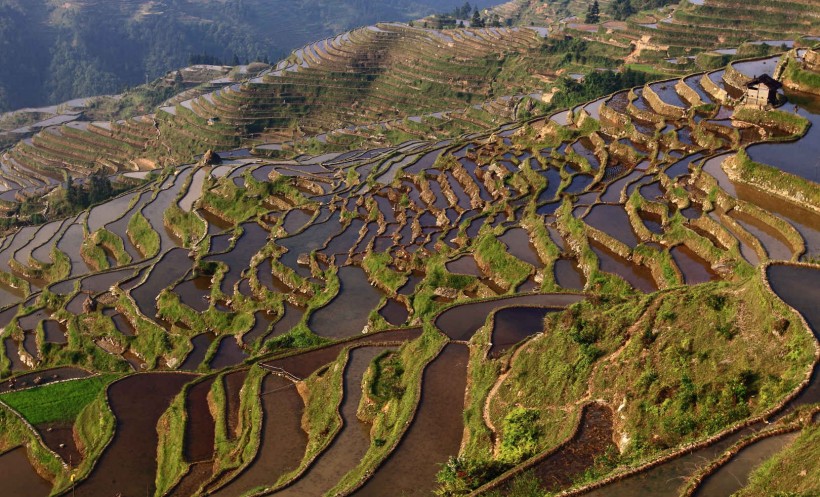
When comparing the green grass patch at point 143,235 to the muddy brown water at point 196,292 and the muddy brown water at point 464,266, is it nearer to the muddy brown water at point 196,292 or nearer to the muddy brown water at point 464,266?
the muddy brown water at point 196,292

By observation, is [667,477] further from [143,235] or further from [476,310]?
[143,235]

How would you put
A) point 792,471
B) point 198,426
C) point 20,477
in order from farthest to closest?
point 20,477
point 198,426
point 792,471

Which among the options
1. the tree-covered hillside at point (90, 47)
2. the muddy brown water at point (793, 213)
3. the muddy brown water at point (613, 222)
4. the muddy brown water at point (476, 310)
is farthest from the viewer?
the tree-covered hillside at point (90, 47)

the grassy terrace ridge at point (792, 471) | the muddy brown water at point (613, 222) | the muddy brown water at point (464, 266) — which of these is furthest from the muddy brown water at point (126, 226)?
the grassy terrace ridge at point (792, 471)

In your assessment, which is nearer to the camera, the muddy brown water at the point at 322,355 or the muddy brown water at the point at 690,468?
the muddy brown water at the point at 690,468

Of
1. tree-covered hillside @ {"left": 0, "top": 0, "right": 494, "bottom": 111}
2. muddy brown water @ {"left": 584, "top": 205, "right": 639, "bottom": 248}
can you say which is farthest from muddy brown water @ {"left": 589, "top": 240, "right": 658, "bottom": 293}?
tree-covered hillside @ {"left": 0, "top": 0, "right": 494, "bottom": 111}

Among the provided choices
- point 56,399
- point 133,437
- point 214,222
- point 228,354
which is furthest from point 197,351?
point 214,222

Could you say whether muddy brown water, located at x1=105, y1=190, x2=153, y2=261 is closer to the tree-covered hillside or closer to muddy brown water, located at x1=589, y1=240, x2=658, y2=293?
muddy brown water, located at x1=589, y1=240, x2=658, y2=293

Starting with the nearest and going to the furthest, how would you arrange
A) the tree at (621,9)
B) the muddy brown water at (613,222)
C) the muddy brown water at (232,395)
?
the muddy brown water at (232,395) → the muddy brown water at (613,222) → the tree at (621,9)
